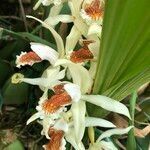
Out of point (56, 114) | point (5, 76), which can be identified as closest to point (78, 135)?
point (56, 114)

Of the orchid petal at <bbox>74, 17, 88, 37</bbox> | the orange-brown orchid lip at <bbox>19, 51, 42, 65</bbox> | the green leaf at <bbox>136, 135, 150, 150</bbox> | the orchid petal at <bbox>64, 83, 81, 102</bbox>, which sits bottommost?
the green leaf at <bbox>136, 135, 150, 150</bbox>

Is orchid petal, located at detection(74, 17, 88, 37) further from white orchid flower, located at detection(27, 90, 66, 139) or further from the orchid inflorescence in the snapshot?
white orchid flower, located at detection(27, 90, 66, 139)

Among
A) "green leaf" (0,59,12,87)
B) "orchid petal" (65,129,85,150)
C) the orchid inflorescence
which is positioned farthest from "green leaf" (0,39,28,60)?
"orchid petal" (65,129,85,150)

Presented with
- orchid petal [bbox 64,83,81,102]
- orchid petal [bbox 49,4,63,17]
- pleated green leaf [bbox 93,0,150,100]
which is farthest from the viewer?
orchid petal [bbox 49,4,63,17]

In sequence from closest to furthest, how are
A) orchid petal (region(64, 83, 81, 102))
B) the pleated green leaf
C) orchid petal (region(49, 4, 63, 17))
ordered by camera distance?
the pleated green leaf
orchid petal (region(64, 83, 81, 102))
orchid petal (region(49, 4, 63, 17))

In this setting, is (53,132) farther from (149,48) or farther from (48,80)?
(149,48)

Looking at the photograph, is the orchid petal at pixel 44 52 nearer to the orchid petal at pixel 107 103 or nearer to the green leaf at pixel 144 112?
the orchid petal at pixel 107 103
